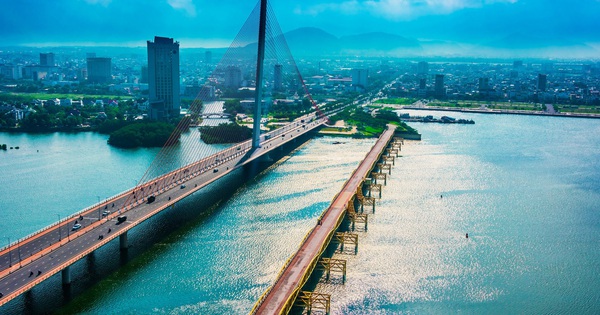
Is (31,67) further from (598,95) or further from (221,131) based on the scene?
(598,95)

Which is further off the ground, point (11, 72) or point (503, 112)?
point (11, 72)

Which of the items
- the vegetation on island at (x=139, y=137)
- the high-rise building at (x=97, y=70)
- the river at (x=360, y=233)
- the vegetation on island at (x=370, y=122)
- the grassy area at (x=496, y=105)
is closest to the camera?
the river at (x=360, y=233)

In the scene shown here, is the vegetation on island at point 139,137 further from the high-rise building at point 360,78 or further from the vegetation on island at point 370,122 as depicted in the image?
the high-rise building at point 360,78

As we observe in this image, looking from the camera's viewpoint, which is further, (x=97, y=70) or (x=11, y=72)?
(x=11, y=72)

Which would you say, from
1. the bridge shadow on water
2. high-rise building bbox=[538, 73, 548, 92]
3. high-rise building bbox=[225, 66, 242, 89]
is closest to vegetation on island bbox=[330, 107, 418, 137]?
high-rise building bbox=[225, 66, 242, 89]

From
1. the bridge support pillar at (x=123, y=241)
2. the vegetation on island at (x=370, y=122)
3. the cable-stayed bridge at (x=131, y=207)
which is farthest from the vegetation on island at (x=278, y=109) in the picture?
the bridge support pillar at (x=123, y=241)

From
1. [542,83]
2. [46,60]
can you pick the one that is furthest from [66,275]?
[46,60]

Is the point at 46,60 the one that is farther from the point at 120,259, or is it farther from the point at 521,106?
the point at 120,259
